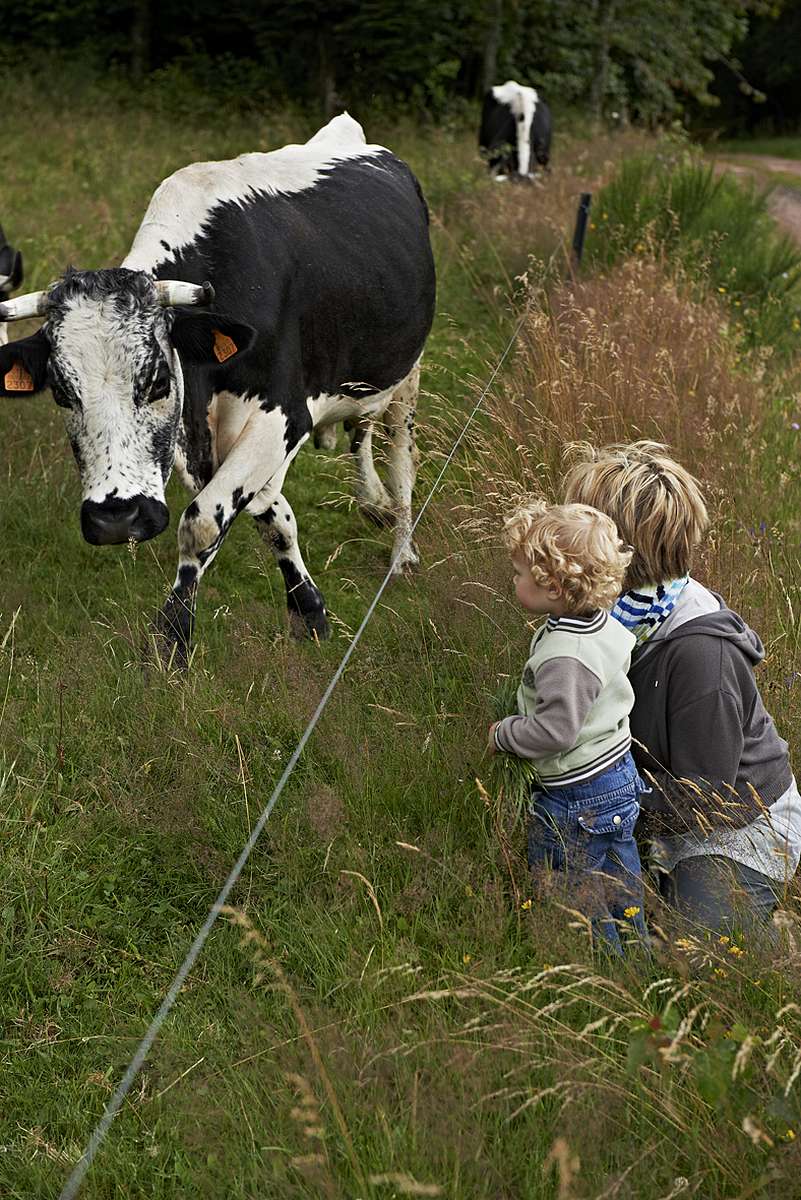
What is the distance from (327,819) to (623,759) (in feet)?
2.64

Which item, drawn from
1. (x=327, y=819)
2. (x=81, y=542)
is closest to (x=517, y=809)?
(x=327, y=819)

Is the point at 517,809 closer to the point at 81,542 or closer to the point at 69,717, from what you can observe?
the point at 69,717

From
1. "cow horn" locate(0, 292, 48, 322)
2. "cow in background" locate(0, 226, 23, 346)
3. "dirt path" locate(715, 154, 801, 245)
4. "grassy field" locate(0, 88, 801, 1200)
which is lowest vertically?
"dirt path" locate(715, 154, 801, 245)

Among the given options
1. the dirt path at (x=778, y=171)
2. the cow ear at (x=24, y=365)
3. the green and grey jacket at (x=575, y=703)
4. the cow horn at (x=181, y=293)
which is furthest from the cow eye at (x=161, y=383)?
the dirt path at (x=778, y=171)

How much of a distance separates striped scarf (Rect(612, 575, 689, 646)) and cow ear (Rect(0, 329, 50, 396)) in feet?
7.09

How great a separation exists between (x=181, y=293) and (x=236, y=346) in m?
0.28

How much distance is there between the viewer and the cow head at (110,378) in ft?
13.4

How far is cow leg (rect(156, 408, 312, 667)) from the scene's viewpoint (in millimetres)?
4719

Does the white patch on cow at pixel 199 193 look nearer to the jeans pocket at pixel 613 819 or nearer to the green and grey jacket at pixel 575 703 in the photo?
the green and grey jacket at pixel 575 703


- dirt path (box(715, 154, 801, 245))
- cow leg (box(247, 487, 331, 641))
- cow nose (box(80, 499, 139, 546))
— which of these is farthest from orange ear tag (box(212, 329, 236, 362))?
dirt path (box(715, 154, 801, 245))

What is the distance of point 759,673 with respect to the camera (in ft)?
12.8

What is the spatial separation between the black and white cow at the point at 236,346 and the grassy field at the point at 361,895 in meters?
0.42

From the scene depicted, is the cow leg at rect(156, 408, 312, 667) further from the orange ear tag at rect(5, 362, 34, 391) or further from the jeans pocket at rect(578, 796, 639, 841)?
the jeans pocket at rect(578, 796, 639, 841)

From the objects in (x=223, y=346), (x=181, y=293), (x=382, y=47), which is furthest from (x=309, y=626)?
(x=382, y=47)
